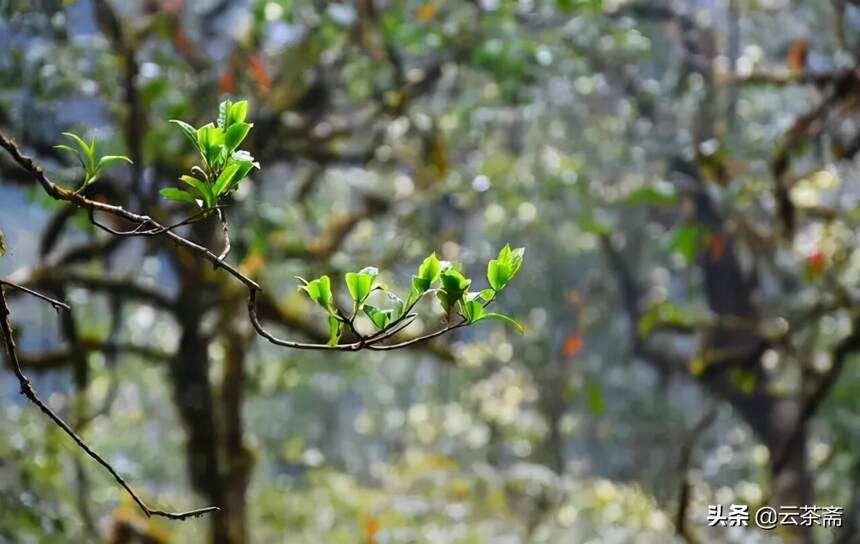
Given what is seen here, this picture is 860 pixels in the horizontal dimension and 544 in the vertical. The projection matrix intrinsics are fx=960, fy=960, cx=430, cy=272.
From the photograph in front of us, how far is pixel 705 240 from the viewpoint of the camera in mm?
2455

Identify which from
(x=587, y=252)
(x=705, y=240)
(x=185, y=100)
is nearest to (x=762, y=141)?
(x=705, y=240)

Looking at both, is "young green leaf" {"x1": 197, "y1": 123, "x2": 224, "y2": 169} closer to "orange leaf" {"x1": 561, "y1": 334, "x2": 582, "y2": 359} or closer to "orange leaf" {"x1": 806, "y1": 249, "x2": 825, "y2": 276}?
"orange leaf" {"x1": 806, "y1": 249, "x2": 825, "y2": 276}

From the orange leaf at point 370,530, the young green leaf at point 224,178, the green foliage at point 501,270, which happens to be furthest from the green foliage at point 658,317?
the young green leaf at point 224,178

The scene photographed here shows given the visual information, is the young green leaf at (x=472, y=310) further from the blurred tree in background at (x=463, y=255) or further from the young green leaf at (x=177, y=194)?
the blurred tree in background at (x=463, y=255)

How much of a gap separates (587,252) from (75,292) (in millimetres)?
2257

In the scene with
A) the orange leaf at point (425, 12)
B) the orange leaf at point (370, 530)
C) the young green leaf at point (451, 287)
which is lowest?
the young green leaf at point (451, 287)

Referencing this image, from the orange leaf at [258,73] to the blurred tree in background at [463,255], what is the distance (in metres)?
0.01

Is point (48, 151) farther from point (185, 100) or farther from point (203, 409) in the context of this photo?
point (203, 409)

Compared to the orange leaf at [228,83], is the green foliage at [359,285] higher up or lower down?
lower down

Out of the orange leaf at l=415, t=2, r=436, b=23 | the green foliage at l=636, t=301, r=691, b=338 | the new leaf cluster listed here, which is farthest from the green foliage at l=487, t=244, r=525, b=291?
the green foliage at l=636, t=301, r=691, b=338

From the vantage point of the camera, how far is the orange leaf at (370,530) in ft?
8.67

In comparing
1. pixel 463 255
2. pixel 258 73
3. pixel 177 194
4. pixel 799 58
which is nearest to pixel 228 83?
pixel 258 73

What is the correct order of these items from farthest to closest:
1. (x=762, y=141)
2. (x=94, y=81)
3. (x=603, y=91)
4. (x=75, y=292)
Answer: (x=603, y=91)
(x=762, y=141)
(x=75, y=292)
(x=94, y=81)

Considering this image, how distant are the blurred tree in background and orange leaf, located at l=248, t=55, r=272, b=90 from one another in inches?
0.4
